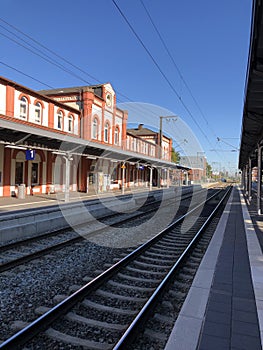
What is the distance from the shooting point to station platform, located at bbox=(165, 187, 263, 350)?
294 centimetres

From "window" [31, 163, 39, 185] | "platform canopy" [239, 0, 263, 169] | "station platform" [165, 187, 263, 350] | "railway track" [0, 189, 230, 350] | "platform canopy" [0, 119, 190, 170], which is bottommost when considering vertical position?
"railway track" [0, 189, 230, 350]

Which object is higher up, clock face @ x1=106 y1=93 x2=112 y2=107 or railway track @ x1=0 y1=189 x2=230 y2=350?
clock face @ x1=106 y1=93 x2=112 y2=107

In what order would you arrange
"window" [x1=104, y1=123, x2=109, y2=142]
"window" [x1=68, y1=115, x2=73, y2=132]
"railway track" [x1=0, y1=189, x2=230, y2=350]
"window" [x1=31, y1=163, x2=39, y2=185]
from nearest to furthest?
"railway track" [x1=0, y1=189, x2=230, y2=350] < "window" [x1=31, y1=163, x2=39, y2=185] < "window" [x1=68, y1=115, x2=73, y2=132] < "window" [x1=104, y1=123, x2=109, y2=142]

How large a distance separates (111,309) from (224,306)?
5.06 feet

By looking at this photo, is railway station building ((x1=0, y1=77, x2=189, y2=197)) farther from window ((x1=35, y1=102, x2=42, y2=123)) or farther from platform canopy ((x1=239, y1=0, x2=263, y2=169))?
platform canopy ((x1=239, y1=0, x2=263, y2=169))

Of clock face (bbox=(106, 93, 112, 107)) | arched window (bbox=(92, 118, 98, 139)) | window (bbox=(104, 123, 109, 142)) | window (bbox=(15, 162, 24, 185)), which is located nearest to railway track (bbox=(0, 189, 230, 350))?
window (bbox=(15, 162, 24, 185))

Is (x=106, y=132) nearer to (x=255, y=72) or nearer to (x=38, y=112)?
(x=38, y=112)

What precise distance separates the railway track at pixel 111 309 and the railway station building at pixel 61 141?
900cm

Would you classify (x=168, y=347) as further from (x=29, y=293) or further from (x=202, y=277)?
(x=29, y=293)

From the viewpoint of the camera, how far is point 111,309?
3.85 meters

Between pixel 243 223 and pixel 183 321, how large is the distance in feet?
27.9

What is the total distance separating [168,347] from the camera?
2828 mm

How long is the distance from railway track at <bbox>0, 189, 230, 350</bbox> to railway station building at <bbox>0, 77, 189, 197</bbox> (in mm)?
9000

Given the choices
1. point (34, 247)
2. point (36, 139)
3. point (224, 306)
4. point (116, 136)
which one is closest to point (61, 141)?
point (36, 139)
